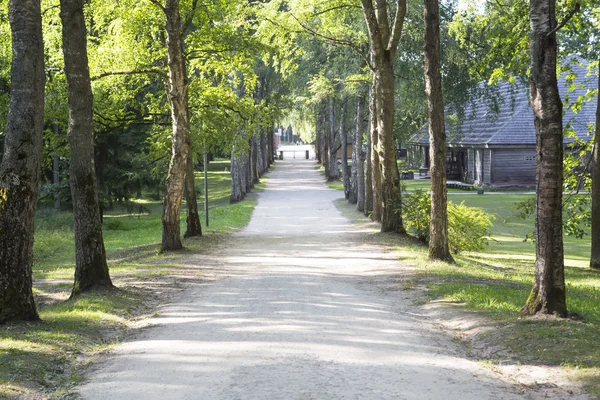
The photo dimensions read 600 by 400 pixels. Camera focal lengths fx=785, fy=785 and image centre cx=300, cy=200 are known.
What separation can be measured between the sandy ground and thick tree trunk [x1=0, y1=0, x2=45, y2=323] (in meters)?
1.61

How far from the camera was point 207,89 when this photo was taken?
23453mm

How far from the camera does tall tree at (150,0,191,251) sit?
19.6m

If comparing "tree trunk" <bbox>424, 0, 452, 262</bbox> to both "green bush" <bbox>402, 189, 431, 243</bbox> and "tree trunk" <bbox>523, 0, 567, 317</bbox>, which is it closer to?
"green bush" <bbox>402, 189, 431, 243</bbox>

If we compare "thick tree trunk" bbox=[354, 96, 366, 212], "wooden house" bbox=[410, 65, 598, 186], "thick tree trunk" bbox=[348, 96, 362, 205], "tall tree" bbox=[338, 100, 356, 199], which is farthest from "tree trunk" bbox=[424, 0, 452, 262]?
"wooden house" bbox=[410, 65, 598, 186]

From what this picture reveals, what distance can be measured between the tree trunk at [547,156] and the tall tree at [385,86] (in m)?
11.5

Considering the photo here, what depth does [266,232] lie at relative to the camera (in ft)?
85.7

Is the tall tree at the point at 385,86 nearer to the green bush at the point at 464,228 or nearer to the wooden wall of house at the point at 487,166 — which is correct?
the green bush at the point at 464,228

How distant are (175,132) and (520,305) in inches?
442

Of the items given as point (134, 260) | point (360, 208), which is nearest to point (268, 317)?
point (134, 260)

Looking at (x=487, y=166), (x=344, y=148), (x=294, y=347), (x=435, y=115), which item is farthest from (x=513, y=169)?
(x=294, y=347)

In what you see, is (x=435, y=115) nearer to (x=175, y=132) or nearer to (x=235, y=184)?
(x=175, y=132)

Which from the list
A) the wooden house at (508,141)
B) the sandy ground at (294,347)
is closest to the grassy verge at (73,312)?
the sandy ground at (294,347)

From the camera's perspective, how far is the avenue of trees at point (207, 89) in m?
9.81

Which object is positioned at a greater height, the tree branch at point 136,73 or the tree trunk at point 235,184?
the tree branch at point 136,73
